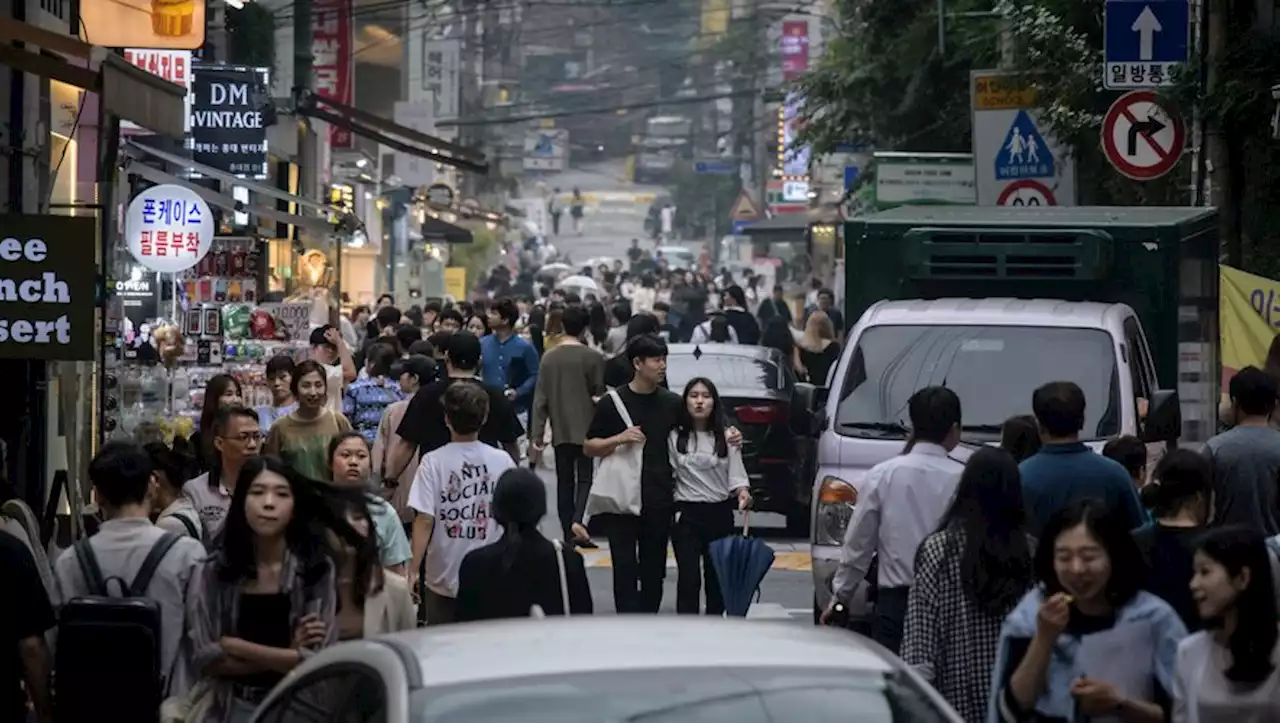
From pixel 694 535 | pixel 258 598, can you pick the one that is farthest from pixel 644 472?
pixel 258 598

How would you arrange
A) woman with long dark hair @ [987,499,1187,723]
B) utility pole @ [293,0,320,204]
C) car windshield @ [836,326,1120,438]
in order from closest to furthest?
woman with long dark hair @ [987,499,1187,723] → car windshield @ [836,326,1120,438] → utility pole @ [293,0,320,204]

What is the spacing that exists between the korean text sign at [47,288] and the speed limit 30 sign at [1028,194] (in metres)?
13.5

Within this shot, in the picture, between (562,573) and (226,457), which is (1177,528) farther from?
(226,457)

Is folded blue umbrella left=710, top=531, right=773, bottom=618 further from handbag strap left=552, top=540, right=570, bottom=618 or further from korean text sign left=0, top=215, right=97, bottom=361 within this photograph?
korean text sign left=0, top=215, right=97, bottom=361

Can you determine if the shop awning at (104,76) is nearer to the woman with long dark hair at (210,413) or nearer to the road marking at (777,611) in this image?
the woman with long dark hair at (210,413)

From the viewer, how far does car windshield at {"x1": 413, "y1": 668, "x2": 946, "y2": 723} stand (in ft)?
15.5

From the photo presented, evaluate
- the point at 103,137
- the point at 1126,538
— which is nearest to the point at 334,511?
the point at 1126,538

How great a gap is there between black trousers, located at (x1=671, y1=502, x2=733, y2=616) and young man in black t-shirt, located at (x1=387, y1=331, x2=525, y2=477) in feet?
3.83

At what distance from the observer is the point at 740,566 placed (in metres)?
11.6

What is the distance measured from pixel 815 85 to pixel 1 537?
2631 cm

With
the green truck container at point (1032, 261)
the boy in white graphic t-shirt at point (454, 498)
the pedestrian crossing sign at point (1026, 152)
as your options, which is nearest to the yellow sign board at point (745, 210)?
the pedestrian crossing sign at point (1026, 152)

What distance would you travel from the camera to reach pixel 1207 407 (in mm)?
16453

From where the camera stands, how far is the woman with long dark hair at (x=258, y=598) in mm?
7125

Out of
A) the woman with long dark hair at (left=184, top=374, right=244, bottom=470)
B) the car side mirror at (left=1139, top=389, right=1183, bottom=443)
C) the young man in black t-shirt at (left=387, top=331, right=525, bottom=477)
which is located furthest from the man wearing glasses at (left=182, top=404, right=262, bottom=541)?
the car side mirror at (left=1139, top=389, right=1183, bottom=443)
